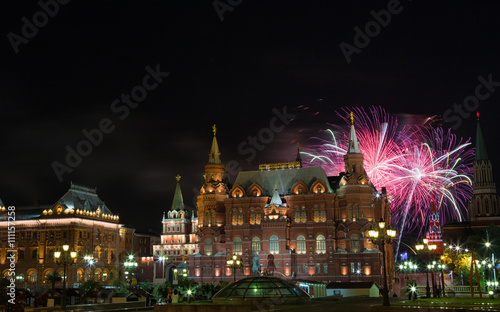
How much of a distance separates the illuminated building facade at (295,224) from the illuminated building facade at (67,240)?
24762mm

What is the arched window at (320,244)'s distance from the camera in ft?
284

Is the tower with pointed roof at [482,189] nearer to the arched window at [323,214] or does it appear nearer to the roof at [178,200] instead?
the arched window at [323,214]

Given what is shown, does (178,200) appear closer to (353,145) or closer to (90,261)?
(90,261)

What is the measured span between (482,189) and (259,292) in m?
114

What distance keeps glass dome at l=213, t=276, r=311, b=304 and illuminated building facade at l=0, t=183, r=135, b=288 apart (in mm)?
66869

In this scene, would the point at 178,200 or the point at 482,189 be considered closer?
the point at 178,200

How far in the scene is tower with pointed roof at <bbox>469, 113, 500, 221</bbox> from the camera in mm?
135625

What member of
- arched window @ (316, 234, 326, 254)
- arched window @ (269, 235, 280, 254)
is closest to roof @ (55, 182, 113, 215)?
arched window @ (269, 235, 280, 254)

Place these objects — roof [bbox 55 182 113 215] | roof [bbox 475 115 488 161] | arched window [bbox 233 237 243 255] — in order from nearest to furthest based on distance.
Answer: arched window [bbox 233 237 243 255]
roof [bbox 55 182 113 215]
roof [bbox 475 115 488 161]

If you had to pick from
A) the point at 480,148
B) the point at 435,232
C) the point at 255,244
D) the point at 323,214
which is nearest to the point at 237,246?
the point at 255,244

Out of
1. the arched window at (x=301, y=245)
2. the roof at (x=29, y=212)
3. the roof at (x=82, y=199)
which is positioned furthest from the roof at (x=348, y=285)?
the roof at (x=29, y=212)

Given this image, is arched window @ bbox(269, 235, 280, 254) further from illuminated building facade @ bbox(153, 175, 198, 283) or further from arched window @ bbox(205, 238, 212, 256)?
illuminated building facade @ bbox(153, 175, 198, 283)

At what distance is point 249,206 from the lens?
9250 cm

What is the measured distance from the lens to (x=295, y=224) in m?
89.1
